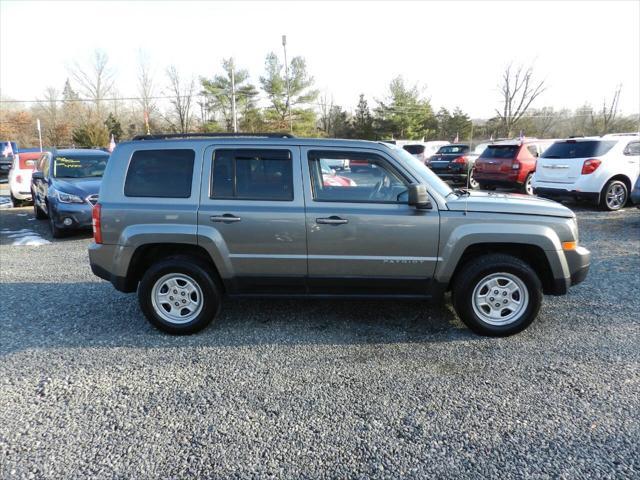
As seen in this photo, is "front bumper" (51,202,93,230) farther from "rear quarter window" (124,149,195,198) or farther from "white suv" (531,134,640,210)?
"white suv" (531,134,640,210)

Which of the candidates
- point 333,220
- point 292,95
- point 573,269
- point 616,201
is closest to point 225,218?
point 333,220

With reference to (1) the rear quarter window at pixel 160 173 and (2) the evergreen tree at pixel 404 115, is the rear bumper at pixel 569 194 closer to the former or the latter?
(1) the rear quarter window at pixel 160 173

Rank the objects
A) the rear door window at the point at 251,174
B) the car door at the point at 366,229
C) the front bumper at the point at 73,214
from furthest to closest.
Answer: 1. the front bumper at the point at 73,214
2. the rear door window at the point at 251,174
3. the car door at the point at 366,229

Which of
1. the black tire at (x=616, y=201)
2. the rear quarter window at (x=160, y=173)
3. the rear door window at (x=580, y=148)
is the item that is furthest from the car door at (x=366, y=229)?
the black tire at (x=616, y=201)

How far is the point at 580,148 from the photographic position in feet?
34.9

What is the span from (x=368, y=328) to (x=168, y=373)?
6.21 feet

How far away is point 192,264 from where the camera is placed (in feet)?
13.8

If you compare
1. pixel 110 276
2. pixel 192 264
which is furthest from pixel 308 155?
pixel 110 276

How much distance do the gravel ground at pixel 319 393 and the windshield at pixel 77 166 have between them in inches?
205

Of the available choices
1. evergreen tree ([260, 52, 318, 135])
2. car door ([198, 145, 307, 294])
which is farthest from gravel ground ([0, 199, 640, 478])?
evergreen tree ([260, 52, 318, 135])

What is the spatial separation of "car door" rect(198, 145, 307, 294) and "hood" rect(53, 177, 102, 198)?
5.54 m

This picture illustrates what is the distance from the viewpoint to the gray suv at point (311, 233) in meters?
4.03

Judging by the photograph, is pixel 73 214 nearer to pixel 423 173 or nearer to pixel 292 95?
pixel 423 173

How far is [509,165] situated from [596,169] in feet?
9.67
